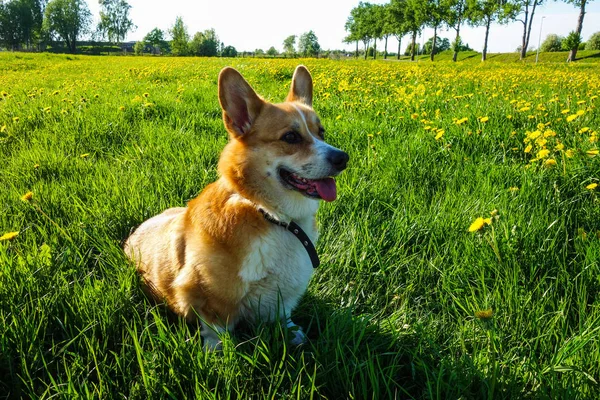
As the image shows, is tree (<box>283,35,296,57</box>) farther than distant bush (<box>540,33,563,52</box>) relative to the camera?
Yes

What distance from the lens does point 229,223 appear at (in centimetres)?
190

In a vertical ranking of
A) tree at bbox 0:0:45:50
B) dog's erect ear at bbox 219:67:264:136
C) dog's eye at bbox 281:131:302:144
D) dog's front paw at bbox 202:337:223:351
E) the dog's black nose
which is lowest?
dog's front paw at bbox 202:337:223:351

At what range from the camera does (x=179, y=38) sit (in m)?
80.2

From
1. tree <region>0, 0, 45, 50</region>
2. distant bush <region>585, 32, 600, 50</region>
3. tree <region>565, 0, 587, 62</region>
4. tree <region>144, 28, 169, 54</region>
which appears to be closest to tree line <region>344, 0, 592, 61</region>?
tree <region>565, 0, 587, 62</region>

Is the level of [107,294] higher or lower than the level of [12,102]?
lower

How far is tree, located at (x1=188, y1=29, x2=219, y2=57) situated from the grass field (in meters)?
87.3

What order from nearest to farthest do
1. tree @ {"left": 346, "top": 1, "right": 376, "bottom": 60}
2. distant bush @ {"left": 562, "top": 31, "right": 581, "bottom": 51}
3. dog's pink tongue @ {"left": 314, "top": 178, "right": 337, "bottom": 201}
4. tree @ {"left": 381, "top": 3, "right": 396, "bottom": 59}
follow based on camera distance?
dog's pink tongue @ {"left": 314, "top": 178, "right": 337, "bottom": 201}
distant bush @ {"left": 562, "top": 31, "right": 581, "bottom": 51}
tree @ {"left": 381, "top": 3, "right": 396, "bottom": 59}
tree @ {"left": 346, "top": 1, "right": 376, "bottom": 60}

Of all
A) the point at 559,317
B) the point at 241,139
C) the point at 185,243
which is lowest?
the point at 559,317

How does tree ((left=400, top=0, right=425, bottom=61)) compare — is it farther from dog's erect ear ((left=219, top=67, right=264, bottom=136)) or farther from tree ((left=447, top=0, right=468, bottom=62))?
dog's erect ear ((left=219, top=67, right=264, bottom=136))

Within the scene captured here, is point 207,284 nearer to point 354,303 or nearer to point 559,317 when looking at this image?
point 354,303

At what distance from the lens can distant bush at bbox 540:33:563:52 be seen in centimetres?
6462

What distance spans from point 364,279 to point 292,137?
1002 millimetres

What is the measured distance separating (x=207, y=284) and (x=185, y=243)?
1.01 ft

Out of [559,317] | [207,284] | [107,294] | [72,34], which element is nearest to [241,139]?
[207,284]
